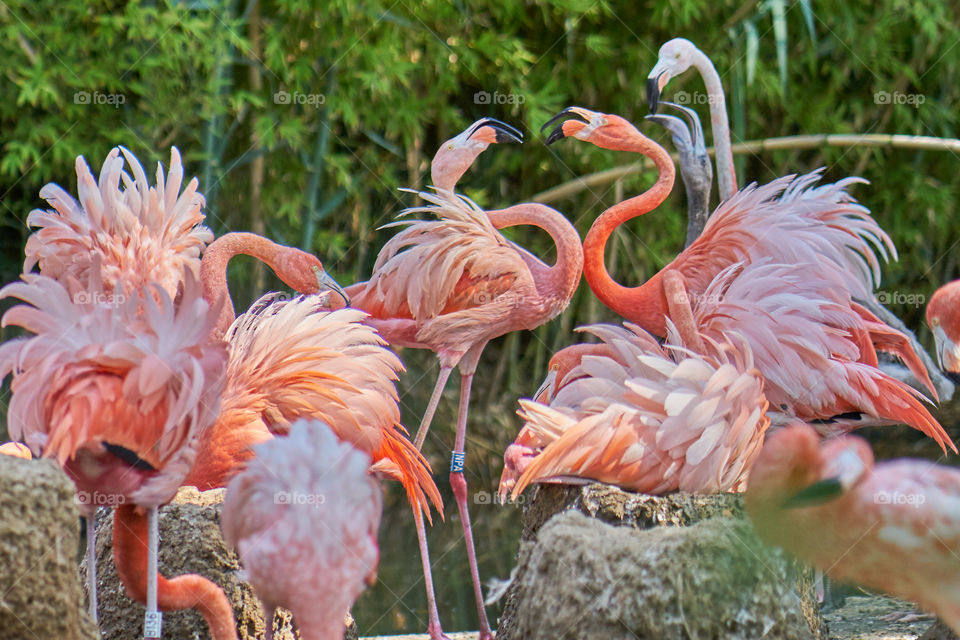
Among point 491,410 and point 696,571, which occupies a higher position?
point 696,571

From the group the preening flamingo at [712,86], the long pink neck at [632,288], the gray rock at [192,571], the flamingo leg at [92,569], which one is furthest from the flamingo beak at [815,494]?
the preening flamingo at [712,86]

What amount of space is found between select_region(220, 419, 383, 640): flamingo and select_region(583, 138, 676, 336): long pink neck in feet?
5.07

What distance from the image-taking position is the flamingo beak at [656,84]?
3.99 metres

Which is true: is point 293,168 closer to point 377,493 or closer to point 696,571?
point 377,493

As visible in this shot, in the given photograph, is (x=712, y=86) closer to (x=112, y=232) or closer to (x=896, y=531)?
(x=112, y=232)

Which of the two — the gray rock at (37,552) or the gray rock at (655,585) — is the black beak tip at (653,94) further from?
the gray rock at (37,552)

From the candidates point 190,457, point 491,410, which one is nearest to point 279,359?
point 190,457

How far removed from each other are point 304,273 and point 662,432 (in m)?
1.26

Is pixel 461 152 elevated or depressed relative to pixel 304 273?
elevated

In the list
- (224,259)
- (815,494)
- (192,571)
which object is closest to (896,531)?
(815,494)

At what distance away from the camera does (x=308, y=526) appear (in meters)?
2.30

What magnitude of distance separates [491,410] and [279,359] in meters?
3.70

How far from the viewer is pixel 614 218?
3.81 m

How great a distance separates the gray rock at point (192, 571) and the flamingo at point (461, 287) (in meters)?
0.70
